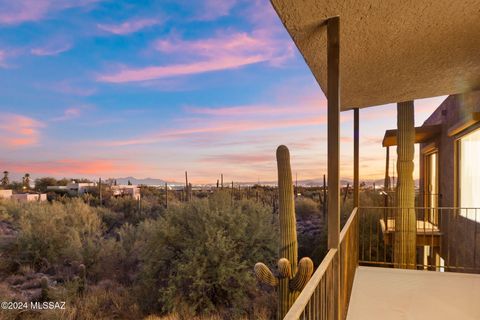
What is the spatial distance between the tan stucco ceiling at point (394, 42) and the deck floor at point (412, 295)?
2.28m

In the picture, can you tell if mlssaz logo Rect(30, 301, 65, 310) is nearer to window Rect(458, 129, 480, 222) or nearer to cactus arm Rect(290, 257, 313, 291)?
cactus arm Rect(290, 257, 313, 291)

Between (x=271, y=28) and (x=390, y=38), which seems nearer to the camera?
(x=390, y=38)

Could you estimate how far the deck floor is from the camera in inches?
116

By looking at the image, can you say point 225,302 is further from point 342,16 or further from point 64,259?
point 342,16

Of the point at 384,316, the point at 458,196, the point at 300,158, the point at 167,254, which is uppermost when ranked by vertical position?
the point at 300,158

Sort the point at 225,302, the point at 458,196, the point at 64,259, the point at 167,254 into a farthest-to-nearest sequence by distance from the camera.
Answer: the point at 64,259 < the point at 167,254 < the point at 225,302 < the point at 458,196

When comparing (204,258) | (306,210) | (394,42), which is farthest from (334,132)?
(306,210)

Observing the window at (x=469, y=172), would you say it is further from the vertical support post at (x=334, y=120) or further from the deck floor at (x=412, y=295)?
the vertical support post at (x=334, y=120)

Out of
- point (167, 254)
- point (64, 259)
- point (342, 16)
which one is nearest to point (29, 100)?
point (64, 259)

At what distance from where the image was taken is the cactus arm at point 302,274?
10.8 feet

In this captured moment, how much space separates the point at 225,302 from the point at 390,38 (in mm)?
6613

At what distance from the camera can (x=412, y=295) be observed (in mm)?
3416

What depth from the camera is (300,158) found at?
15.9 m

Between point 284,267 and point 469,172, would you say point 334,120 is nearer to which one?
point 284,267
